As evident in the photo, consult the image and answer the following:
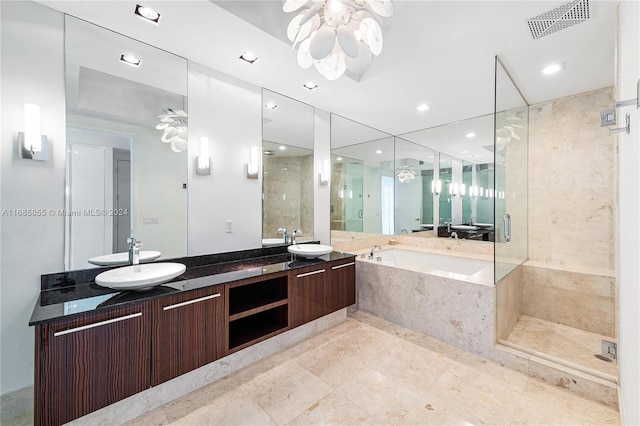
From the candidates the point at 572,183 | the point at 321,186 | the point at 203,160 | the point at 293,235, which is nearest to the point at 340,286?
the point at 293,235

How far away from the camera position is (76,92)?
72.3 inches

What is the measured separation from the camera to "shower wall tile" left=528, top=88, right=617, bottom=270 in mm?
2762

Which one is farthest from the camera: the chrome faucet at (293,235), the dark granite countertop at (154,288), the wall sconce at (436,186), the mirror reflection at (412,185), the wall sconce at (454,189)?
the mirror reflection at (412,185)

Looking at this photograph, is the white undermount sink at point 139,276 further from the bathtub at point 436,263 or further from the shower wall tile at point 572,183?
the shower wall tile at point 572,183

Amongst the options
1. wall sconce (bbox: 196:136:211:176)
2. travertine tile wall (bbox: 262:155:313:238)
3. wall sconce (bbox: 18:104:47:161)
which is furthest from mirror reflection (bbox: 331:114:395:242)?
wall sconce (bbox: 18:104:47:161)

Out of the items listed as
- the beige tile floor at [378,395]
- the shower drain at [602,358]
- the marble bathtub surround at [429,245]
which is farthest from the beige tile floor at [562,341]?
the marble bathtub surround at [429,245]

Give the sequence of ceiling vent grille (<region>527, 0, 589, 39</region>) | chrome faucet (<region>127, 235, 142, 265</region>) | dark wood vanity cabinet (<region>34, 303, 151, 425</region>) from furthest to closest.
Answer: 1. chrome faucet (<region>127, 235, 142, 265</region>)
2. ceiling vent grille (<region>527, 0, 589, 39</region>)
3. dark wood vanity cabinet (<region>34, 303, 151, 425</region>)

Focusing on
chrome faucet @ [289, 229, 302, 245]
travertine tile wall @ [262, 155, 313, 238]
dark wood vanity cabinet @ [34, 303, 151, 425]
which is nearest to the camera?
dark wood vanity cabinet @ [34, 303, 151, 425]

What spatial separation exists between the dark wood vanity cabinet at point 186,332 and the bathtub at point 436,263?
77.3 inches

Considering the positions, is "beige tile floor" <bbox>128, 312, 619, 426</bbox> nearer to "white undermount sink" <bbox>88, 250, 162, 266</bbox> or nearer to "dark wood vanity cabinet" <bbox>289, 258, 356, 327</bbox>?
"dark wood vanity cabinet" <bbox>289, 258, 356, 327</bbox>

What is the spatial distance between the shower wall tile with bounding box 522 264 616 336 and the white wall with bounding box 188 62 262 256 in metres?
3.28

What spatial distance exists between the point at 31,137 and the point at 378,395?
2896mm

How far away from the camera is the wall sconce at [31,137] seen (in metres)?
1.63

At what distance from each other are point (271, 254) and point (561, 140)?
3.67 m
